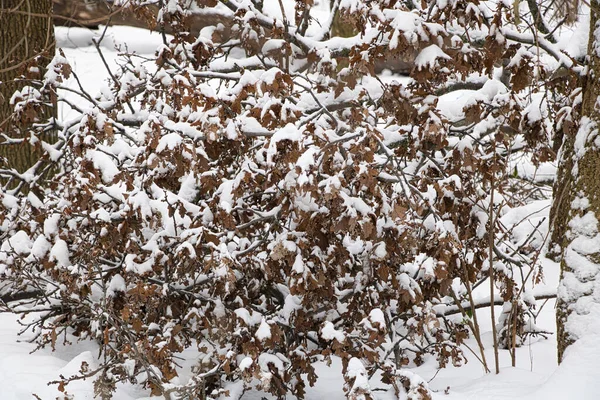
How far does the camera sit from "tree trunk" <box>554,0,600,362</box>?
136 inches

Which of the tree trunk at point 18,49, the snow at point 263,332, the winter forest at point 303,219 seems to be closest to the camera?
the winter forest at point 303,219

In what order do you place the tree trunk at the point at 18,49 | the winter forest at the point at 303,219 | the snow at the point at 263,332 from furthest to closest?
the tree trunk at the point at 18,49, the snow at the point at 263,332, the winter forest at the point at 303,219

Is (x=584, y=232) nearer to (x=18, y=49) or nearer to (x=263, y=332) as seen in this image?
(x=263, y=332)

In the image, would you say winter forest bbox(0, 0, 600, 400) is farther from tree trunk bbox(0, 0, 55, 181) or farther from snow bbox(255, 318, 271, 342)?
tree trunk bbox(0, 0, 55, 181)

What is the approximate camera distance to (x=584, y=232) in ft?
11.5

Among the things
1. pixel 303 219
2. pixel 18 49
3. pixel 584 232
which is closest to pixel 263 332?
pixel 303 219

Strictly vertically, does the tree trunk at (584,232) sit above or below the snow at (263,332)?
above

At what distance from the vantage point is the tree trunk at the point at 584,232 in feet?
11.3

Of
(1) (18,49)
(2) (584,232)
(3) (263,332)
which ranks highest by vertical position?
(1) (18,49)

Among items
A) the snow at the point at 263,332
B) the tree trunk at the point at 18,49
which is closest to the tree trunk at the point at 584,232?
the snow at the point at 263,332

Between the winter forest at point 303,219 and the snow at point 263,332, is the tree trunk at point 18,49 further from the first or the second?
the snow at point 263,332

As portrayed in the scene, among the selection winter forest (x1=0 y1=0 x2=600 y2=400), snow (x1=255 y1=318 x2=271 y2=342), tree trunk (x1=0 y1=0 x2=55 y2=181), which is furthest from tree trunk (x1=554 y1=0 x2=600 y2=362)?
tree trunk (x1=0 y1=0 x2=55 y2=181)

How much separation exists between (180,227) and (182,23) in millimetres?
1527

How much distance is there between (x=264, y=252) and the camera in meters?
3.99
